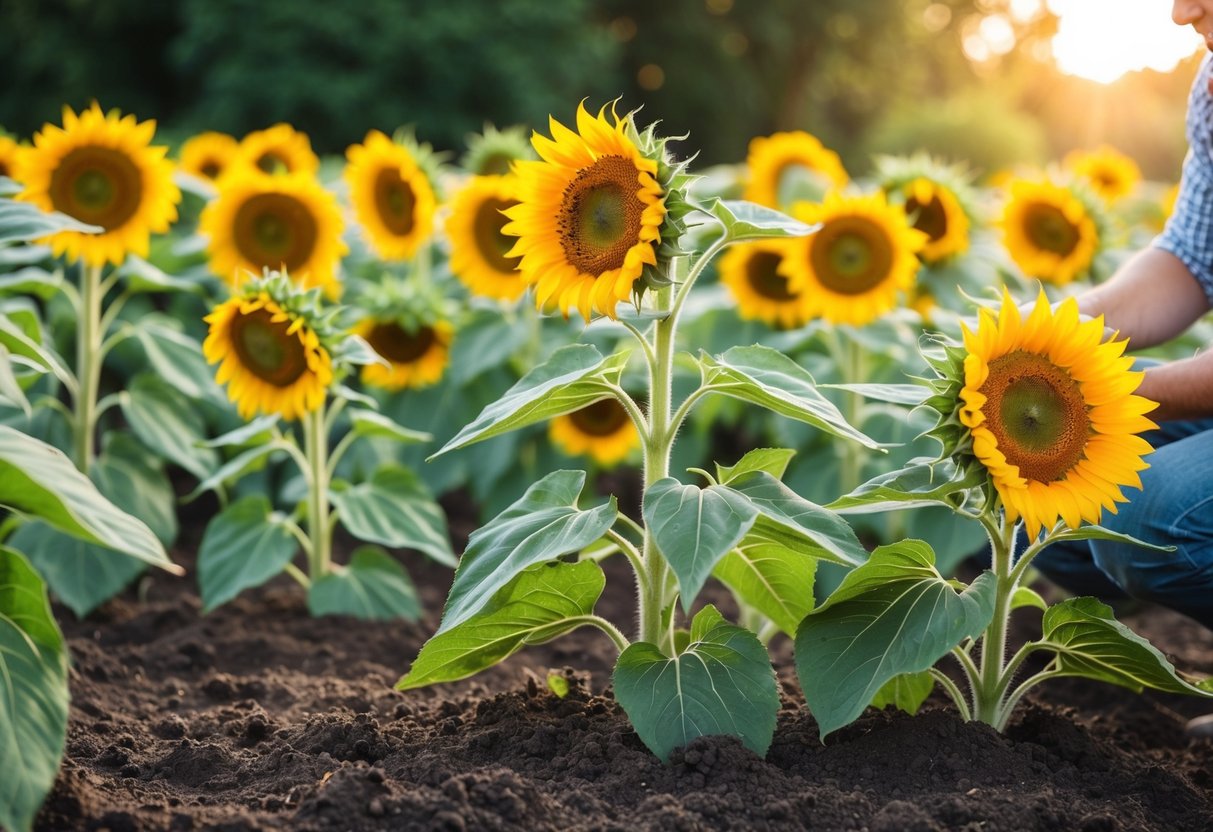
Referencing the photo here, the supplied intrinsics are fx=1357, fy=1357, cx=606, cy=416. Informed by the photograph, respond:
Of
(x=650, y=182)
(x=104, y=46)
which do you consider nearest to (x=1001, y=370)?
(x=650, y=182)

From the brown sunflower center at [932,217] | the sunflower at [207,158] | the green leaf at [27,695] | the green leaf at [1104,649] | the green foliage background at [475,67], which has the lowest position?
the green leaf at [27,695]

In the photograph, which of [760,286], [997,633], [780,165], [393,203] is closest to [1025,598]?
[997,633]

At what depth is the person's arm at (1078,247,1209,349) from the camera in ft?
9.67

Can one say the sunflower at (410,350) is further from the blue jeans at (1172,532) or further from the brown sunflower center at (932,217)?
the blue jeans at (1172,532)

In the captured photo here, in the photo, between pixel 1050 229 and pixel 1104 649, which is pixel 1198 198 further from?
pixel 1050 229

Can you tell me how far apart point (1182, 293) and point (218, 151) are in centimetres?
439

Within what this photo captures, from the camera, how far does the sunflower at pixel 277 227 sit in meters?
4.20

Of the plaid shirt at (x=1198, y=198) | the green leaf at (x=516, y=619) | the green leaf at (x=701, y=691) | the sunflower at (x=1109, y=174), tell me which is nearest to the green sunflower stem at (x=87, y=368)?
the green leaf at (x=516, y=619)

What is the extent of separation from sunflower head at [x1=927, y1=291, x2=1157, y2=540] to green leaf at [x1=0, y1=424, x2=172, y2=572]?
3.76 ft

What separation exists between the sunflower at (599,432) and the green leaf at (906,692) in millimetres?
1941

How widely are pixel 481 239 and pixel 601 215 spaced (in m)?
2.27

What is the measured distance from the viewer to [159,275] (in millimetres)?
4039

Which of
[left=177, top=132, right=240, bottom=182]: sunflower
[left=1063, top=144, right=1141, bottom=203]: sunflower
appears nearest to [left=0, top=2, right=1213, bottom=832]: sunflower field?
[left=177, top=132, right=240, bottom=182]: sunflower

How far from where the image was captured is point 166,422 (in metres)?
3.91
